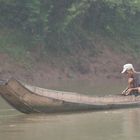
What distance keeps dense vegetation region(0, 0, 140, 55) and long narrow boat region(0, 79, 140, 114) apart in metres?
14.5

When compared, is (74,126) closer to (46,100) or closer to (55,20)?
(46,100)

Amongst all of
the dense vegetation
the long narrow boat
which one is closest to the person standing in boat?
the long narrow boat

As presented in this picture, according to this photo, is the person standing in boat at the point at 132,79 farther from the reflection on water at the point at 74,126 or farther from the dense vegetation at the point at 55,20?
the dense vegetation at the point at 55,20

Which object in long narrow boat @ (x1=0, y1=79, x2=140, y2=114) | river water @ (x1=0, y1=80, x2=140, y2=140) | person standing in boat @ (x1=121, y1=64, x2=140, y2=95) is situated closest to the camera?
river water @ (x1=0, y1=80, x2=140, y2=140)

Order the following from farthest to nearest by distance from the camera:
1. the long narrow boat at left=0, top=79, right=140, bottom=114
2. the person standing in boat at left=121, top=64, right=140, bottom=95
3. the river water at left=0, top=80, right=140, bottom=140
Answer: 1. the person standing in boat at left=121, top=64, right=140, bottom=95
2. the long narrow boat at left=0, top=79, right=140, bottom=114
3. the river water at left=0, top=80, right=140, bottom=140

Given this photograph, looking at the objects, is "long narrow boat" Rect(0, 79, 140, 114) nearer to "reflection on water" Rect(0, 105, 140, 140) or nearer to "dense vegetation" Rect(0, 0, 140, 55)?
"reflection on water" Rect(0, 105, 140, 140)

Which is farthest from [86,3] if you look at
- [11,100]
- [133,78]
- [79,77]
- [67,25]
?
[11,100]

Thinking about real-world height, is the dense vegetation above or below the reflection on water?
above

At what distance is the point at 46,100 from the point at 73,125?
6.63 ft

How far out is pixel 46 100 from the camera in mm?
16688

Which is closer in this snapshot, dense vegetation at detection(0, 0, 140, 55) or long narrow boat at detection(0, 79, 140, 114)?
long narrow boat at detection(0, 79, 140, 114)

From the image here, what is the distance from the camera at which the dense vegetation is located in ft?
106

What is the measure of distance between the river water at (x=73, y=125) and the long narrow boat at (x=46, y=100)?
261mm

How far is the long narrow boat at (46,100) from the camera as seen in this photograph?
53.8ft
